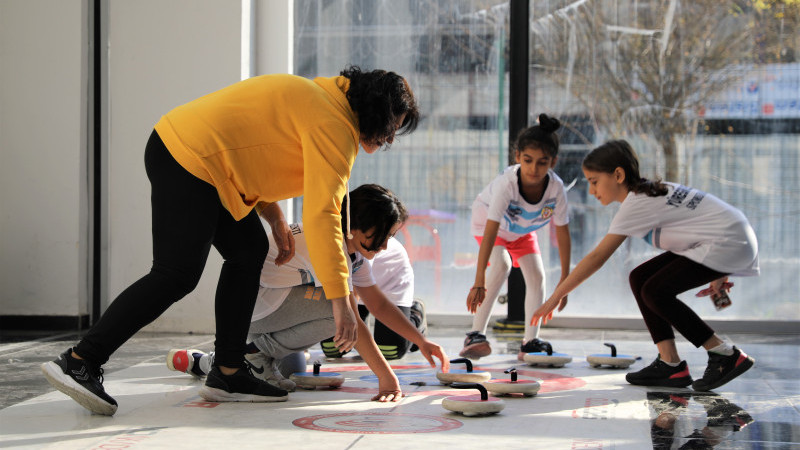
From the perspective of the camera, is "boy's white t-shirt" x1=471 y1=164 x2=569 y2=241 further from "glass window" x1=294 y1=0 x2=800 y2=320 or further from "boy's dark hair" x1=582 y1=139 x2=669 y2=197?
"glass window" x1=294 y1=0 x2=800 y2=320

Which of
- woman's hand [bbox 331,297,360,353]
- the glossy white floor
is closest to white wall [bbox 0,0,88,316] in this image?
the glossy white floor

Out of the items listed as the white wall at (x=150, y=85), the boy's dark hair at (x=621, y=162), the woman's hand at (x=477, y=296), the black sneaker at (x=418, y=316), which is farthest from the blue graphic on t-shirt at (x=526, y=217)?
the white wall at (x=150, y=85)

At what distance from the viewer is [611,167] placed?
115 inches

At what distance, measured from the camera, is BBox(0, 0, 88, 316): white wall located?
4.12m

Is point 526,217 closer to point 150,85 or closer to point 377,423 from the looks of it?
point 377,423

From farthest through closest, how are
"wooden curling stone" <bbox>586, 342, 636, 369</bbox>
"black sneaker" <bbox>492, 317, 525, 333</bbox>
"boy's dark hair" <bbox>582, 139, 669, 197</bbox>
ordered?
"black sneaker" <bbox>492, 317, 525, 333</bbox> < "wooden curling stone" <bbox>586, 342, 636, 369</bbox> < "boy's dark hair" <bbox>582, 139, 669, 197</bbox>

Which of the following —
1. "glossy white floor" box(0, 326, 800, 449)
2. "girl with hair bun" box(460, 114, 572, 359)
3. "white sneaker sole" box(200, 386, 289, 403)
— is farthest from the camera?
"girl with hair bun" box(460, 114, 572, 359)

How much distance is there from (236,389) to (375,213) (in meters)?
0.60

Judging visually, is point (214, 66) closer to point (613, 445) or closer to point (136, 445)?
point (136, 445)

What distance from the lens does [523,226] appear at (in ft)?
11.8

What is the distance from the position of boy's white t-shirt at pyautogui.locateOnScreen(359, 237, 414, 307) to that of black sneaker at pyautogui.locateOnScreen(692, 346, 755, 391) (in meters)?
1.07

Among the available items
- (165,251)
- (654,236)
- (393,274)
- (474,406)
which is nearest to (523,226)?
(393,274)

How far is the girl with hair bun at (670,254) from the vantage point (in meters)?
2.77

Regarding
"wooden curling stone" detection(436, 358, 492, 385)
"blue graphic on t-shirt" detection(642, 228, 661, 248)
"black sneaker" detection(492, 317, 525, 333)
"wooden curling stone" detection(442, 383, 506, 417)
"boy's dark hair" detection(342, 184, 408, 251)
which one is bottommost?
"black sneaker" detection(492, 317, 525, 333)
